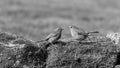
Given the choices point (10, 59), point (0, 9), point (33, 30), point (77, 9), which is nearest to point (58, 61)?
point (10, 59)

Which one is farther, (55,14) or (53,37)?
(55,14)

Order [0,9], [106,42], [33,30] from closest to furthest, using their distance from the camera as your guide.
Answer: [106,42], [33,30], [0,9]

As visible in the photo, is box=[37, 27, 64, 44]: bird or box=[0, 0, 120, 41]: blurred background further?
box=[0, 0, 120, 41]: blurred background

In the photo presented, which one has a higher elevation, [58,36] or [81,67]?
[58,36]

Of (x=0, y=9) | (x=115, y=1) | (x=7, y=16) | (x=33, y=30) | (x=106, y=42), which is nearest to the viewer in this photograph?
(x=106, y=42)

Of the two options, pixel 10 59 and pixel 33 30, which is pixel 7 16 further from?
pixel 10 59

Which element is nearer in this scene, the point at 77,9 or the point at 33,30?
the point at 33,30

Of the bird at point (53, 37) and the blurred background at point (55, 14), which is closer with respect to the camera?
the bird at point (53, 37)
